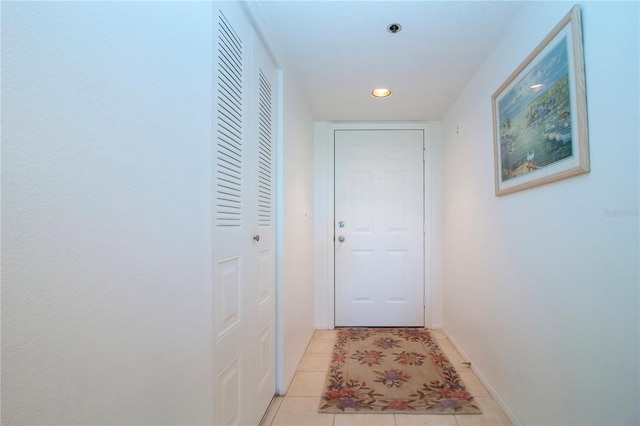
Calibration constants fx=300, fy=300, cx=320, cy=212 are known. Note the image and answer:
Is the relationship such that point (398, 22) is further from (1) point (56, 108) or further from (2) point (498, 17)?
(1) point (56, 108)

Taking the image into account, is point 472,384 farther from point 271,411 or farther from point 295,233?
point 295,233

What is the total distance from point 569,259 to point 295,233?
1.66 metres

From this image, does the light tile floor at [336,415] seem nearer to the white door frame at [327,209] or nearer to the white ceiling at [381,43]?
the white door frame at [327,209]

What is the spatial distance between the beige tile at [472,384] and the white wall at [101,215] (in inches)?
68.8

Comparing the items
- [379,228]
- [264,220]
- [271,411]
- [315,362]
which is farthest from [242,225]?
[379,228]

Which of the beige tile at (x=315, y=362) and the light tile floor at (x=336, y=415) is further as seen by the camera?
the beige tile at (x=315, y=362)

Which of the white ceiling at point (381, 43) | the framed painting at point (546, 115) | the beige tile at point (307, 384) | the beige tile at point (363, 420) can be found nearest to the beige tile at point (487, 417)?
the beige tile at point (363, 420)

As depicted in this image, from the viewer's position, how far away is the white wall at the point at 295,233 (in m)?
1.98

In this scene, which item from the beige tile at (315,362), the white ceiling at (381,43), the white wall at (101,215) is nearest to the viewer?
the white wall at (101,215)

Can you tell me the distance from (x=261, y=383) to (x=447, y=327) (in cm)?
204

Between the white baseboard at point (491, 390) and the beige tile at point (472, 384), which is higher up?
the white baseboard at point (491, 390)

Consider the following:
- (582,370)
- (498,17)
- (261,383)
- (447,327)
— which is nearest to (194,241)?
(261,383)

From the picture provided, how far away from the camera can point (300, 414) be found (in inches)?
69.2

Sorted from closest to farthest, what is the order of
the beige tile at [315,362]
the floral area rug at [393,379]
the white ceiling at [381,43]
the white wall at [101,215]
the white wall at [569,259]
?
1. the white wall at [101,215]
2. the white wall at [569,259]
3. the white ceiling at [381,43]
4. the floral area rug at [393,379]
5. the beige tile at [315,362]
